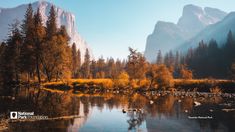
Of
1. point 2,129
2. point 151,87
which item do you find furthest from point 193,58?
point 2,129

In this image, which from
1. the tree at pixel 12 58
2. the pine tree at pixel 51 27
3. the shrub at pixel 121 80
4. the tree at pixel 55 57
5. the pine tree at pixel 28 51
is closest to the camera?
the tree at pixel 55 57

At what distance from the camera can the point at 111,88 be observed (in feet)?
217

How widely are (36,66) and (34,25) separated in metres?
9.81

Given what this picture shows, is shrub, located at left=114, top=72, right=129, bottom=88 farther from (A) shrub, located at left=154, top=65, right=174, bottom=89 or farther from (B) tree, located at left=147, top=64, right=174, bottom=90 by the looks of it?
(A) shrub, located at left=154, top=65, right=174, bottom=89

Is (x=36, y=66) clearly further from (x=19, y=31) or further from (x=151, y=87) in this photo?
(x=151, y=87)

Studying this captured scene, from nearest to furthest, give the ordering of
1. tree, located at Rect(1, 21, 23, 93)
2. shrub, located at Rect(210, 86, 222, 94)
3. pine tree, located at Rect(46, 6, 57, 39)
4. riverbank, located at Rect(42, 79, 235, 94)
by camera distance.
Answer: shrub, located at Rect(210, 86, 222, 94) → riverbank, located at Rect(42, 79, 235, 94) → tree, located at Rect(1, 21, 23, 93) → pine tree, located at Rect(46, 6, 57, 39)

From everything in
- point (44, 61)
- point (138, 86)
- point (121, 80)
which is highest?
point (44, 61)

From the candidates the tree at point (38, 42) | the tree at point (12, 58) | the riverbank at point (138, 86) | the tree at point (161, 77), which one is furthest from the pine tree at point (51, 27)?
the tree at point (161, 77)

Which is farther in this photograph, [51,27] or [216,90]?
[51,27]

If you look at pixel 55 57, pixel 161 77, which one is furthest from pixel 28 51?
pixel 161 77

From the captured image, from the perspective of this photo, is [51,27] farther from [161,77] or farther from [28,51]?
[161,77]

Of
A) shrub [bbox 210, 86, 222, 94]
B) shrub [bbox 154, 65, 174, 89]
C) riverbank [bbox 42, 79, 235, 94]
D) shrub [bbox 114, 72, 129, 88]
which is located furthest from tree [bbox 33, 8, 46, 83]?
shrub [bbox 210, 86, 222, 94]

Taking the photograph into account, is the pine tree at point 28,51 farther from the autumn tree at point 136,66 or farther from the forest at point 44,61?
the autumn tree at point 136,66

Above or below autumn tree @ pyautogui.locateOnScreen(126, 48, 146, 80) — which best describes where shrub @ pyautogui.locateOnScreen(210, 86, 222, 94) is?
below
